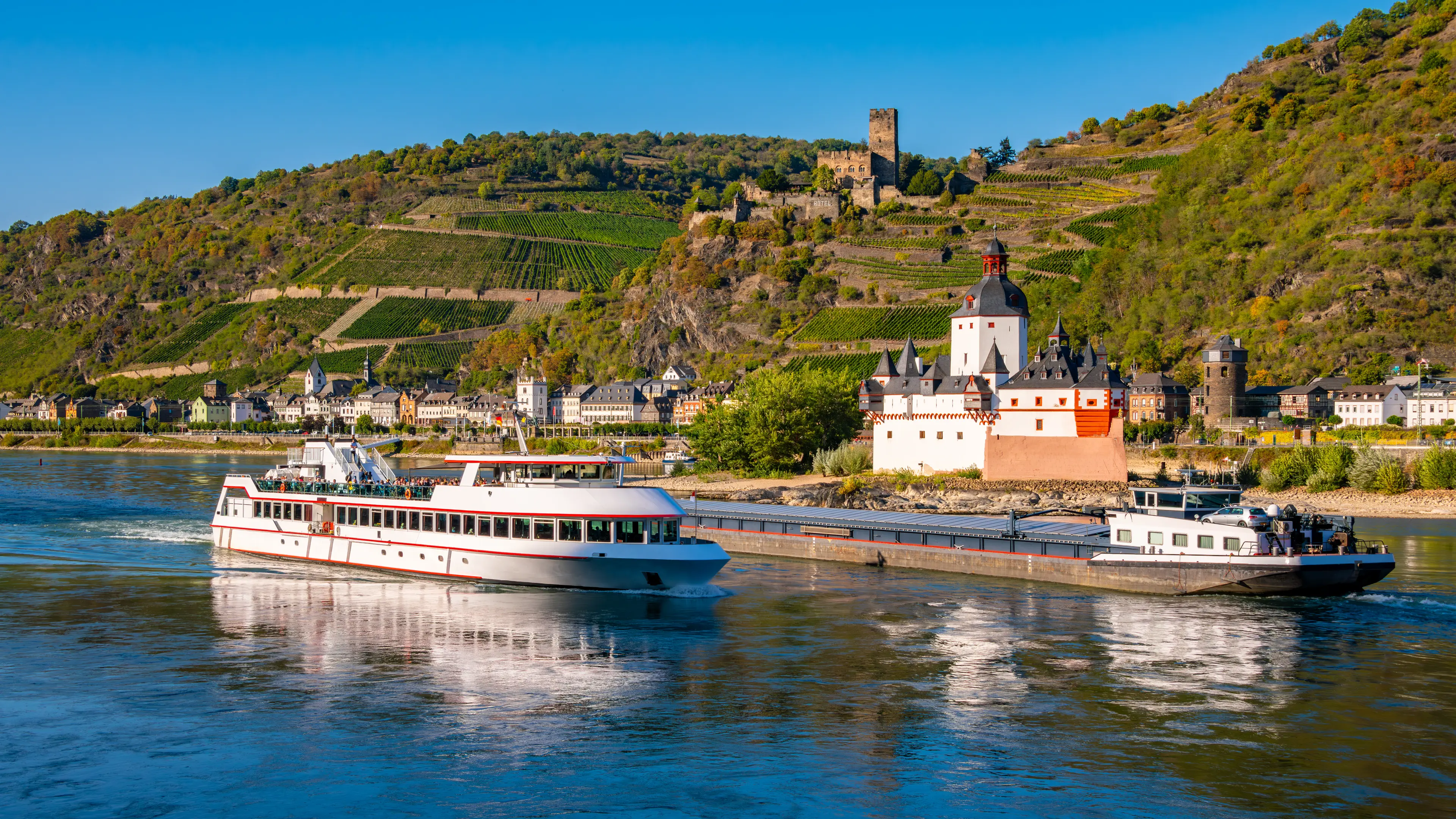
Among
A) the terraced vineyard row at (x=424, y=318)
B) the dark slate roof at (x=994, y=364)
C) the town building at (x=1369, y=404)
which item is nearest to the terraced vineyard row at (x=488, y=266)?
the terraced vineyard row at (x=424, y=318)

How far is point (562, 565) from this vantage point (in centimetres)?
3278

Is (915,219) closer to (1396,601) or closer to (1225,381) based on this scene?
(1225,381)

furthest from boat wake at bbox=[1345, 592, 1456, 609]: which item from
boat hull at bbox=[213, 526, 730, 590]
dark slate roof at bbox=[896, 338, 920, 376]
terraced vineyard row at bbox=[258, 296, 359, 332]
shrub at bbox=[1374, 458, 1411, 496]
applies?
terraced vineyard row at bbox=[258, 296, 359, 332]

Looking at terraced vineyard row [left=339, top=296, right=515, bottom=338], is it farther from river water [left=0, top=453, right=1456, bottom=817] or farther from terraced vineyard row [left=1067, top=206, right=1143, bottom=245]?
river water [left=0, top=453, right=1456, bottom=817]

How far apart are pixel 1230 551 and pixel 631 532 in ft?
53.7

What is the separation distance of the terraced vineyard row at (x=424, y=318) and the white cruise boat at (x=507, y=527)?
459ft

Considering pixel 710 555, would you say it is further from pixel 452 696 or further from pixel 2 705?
pixel 2 705

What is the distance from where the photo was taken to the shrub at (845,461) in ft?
218

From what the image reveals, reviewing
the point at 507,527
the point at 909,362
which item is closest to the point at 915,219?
the point at 909,362

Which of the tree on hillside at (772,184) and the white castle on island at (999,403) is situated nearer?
the white castle on island at (999,403)

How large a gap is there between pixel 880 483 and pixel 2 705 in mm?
44894

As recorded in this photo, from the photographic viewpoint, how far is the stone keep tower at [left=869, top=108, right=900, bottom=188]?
163250mm

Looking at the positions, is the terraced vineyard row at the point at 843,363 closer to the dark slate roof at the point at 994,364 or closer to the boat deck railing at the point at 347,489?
the dark slate roof at the point at 994,364

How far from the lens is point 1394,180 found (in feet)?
359
